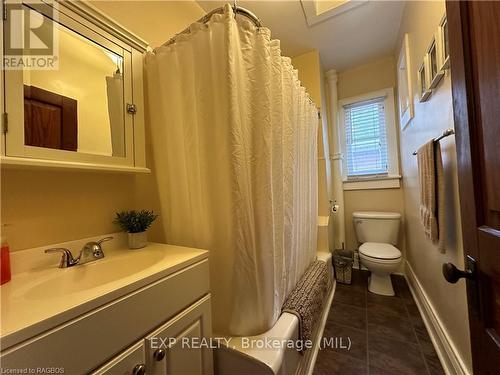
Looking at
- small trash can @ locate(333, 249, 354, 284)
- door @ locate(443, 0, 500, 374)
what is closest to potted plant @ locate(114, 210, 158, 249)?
door @ locate(443, 0, 500, 374)

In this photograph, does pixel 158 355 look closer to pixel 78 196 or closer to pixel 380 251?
pixel 78 196

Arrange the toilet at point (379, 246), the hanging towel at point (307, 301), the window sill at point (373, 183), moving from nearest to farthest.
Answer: the hanging towel at point (307, 301), the toilet at point (379, 246), the window sill at point (373, 183)

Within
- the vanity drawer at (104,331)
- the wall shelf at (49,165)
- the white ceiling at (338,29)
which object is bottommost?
the vanity drawer at (104,331)

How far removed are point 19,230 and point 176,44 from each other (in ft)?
3.36

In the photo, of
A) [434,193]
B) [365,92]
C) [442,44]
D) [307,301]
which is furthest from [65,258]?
[365,92]

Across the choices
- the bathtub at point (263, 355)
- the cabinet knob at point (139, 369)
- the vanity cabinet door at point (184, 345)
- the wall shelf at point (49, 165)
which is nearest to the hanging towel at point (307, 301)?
the bathtub at point (263, 355)

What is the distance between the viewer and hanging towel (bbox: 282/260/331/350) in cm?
109

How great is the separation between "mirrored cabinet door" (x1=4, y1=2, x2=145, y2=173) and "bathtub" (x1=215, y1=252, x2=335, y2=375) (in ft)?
3.21

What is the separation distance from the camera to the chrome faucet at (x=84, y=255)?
79cm

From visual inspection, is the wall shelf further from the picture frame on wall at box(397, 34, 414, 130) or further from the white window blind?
the white window blind

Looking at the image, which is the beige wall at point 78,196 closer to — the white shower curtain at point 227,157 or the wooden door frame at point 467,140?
the white shower curtain at point 227,157

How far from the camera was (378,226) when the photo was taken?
2219mm

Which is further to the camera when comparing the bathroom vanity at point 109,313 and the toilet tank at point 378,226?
the toilet tank at point 378,226

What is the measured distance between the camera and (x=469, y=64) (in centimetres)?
49
